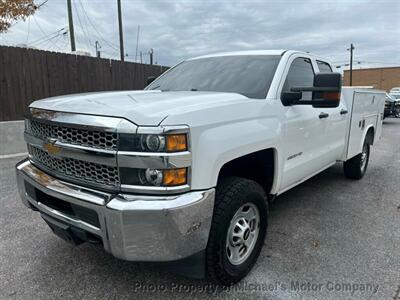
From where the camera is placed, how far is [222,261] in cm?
233

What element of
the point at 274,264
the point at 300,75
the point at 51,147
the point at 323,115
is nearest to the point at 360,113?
the point at 323,115

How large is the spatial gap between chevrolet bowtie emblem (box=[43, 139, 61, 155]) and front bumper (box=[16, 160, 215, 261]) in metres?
0.33

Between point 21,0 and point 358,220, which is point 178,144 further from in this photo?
point 21,0

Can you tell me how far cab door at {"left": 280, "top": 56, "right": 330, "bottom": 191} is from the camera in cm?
307

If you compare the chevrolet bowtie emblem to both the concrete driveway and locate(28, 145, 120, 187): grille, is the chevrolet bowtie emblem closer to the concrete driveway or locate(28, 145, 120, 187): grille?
locate(28, 145, 120, 187): grille

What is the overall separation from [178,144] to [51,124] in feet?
3.25

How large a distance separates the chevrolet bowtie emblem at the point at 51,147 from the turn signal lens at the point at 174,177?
0.84m

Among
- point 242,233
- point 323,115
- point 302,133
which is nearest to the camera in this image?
point 242,233

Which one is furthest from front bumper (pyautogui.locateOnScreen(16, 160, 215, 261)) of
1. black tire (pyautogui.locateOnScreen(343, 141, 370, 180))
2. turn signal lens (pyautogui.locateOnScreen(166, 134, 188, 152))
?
black tire (pyautogui.locateOnScreen(343, 141, 370, 180))

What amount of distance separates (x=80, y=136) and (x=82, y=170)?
238 mm


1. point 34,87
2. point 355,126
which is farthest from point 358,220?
point 34,87

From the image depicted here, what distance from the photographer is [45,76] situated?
7977mm

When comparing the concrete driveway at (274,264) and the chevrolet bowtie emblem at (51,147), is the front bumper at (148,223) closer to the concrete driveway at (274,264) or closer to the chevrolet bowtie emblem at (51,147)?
the chevrolet bowtie emblem at (51,147)

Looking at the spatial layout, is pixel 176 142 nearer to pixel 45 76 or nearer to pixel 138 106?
pixel 138 106
